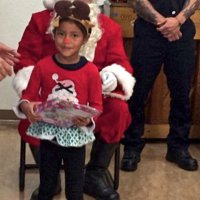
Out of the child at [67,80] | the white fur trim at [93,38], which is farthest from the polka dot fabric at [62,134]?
the white fur trim at [93,38]

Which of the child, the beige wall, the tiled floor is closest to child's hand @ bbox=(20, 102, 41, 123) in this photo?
the child

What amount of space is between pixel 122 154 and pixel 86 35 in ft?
4.04

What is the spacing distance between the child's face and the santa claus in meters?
0.38

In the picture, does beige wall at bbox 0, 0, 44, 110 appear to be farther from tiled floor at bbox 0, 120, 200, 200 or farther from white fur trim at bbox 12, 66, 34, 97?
white fur trim at bbox 12, 66, 34, 97

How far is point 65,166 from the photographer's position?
2.08 m

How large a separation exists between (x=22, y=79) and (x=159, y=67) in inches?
32.7

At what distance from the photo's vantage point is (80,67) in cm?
197

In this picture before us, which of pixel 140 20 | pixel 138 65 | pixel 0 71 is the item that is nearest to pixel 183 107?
pixel 138 65

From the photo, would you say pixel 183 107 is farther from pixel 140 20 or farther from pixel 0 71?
pixel 0 71

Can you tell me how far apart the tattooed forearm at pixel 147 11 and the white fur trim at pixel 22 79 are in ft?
2.26

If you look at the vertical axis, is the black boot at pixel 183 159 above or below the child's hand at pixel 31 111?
below

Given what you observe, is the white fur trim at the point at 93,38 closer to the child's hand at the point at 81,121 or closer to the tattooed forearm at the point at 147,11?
the tattooed forearm at the point at 147,11

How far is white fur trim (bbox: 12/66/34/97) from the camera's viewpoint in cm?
229

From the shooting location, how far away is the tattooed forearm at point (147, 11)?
2615 millimetres
